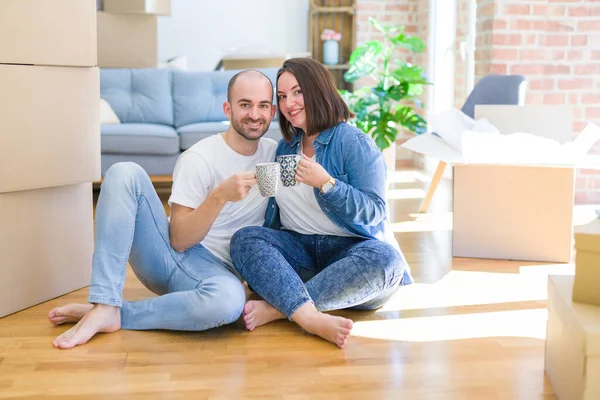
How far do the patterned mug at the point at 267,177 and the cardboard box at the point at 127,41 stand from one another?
3.50m

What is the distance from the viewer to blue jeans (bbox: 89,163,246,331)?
7.23 feet

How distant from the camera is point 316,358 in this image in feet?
6.76

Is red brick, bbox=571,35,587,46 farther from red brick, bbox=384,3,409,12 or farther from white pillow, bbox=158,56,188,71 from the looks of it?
white pillow, bbox=158,56,188,71

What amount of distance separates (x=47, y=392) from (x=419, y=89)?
431 cm

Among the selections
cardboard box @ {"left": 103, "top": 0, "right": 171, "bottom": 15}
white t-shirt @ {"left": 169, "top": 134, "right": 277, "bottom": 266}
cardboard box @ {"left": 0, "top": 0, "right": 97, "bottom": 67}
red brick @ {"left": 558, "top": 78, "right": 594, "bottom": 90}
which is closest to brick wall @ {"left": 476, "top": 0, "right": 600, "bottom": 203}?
red brick @ {"left": 558, "top": 78, "right": 594, "bottom": 90}

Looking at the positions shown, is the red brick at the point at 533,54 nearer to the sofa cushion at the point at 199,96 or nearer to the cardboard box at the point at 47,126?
the sofa cushion at the point at 199,96

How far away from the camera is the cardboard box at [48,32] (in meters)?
2.36

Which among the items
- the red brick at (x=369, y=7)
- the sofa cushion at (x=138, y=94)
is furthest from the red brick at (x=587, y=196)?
the red brick at (x=369, y=7)

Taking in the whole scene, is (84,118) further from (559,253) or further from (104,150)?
(104,150)

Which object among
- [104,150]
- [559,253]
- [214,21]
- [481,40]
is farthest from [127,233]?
[214,21]

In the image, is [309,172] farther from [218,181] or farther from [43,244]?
[43,244]

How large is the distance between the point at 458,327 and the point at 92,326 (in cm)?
104

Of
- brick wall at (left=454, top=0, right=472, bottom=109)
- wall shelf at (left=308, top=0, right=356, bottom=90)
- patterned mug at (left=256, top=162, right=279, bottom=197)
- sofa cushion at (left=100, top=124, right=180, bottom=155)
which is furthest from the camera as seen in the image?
wall shelf at (left=308, top=0, right=356, bottom=90)

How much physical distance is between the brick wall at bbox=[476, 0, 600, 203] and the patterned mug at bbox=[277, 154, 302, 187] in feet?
9.67
